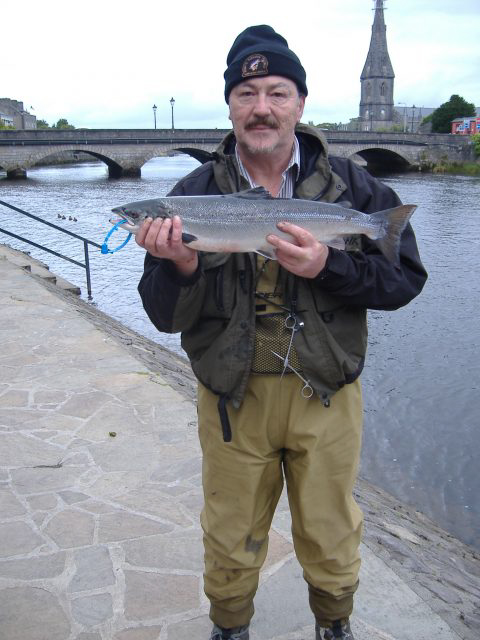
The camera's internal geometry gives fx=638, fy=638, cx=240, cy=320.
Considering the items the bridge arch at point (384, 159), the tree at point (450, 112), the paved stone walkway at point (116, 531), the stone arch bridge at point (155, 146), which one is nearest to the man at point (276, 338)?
the paved stone walkway at point (116, 531)

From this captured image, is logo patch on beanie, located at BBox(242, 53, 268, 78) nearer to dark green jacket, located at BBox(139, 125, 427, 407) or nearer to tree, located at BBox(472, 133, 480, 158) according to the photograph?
dark green jacket, located at BBox(139, 125, 427, 407)

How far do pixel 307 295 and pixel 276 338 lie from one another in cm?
21

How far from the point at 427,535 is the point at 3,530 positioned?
3.33 m

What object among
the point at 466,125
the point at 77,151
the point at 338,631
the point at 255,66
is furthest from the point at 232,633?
the point at 466,125

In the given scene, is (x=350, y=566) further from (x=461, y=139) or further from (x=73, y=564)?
(x=461, y=139)

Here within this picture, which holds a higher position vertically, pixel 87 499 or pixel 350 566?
pixel 350 566

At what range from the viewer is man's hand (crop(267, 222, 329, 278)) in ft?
7.55

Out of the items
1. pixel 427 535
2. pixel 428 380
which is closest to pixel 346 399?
pixel 427 535

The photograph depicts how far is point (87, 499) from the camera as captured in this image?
4289 millimetres

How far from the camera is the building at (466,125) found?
260ft

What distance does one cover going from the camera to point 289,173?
2684 mm

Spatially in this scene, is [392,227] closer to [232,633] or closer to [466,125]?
[232,633]

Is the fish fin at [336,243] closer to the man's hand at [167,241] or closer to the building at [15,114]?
the man's hand at [167,241]

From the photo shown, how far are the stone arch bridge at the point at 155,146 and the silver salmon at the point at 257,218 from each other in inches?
1849
